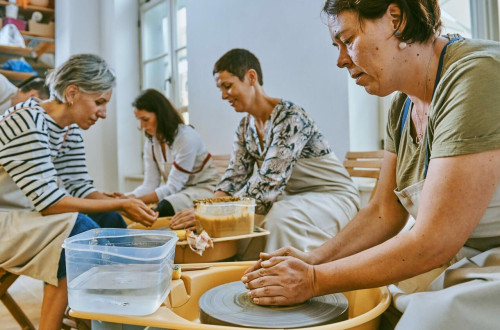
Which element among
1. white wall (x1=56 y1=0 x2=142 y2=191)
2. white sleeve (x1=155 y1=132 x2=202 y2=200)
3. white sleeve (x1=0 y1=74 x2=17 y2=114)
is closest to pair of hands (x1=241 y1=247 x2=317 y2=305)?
white sleeve (x1=155 y1=132 x2=202 y2=200)

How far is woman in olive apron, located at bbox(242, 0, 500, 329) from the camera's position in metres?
0.69

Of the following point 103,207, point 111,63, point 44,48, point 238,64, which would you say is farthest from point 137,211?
point 44,48

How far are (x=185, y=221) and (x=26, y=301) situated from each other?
48.5 inches

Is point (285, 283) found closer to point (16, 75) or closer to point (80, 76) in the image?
point (80, 76)

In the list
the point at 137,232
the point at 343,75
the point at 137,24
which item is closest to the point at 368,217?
the point at 137,232

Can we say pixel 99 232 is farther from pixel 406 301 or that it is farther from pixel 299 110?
pixel 299 110

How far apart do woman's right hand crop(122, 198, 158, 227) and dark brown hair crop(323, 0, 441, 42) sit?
104 cm

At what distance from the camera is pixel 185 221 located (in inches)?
63.4

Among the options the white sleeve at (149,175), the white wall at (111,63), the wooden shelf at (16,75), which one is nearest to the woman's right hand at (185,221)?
the white sleeve at (149,175)

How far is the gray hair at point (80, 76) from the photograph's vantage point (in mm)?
1691

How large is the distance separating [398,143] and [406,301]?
39 centimetres

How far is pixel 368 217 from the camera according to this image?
105cm

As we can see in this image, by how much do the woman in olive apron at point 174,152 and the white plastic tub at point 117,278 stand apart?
1.55 m

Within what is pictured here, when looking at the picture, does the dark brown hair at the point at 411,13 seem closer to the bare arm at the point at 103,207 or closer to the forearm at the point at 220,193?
the bare arm at the point at 103,207
